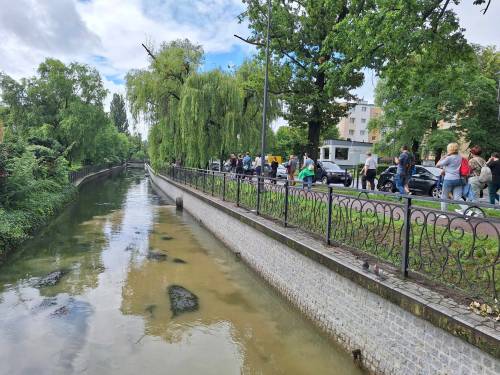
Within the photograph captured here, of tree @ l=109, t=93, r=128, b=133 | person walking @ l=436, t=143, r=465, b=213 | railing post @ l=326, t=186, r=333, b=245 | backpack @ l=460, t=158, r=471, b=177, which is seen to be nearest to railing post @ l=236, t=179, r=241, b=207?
railing post @ l=326, t=186, r=333, b=245

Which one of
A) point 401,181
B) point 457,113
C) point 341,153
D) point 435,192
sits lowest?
point 435,192

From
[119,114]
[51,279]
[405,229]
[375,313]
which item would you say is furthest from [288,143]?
[119,114]

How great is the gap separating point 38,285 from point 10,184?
19.3 ft

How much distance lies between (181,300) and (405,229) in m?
4.80

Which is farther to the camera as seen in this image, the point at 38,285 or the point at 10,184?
the point at 10,184

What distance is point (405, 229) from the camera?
477cm

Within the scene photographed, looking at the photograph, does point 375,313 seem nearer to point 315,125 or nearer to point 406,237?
point 406,237

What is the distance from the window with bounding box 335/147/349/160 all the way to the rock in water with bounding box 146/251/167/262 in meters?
45.4

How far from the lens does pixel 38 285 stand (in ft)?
28.0

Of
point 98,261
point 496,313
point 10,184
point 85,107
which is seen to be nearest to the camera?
point 496,313

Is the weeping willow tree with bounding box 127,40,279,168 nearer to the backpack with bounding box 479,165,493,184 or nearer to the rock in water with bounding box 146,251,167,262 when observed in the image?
the rock in water with bounding box 146,251,167,262

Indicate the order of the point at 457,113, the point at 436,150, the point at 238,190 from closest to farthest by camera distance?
1. the point at 238,190
2. the point at 457,113
3. the point at 436,150

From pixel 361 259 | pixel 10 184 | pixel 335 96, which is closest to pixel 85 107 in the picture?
pixel 10 184

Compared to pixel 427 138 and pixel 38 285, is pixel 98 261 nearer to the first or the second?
pixel 38 285
